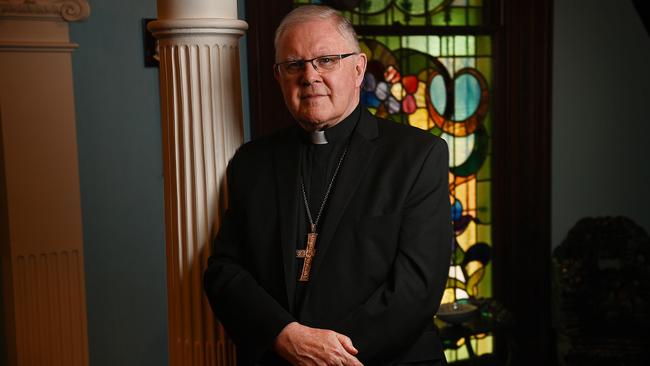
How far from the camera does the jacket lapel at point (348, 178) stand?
7.16 feet

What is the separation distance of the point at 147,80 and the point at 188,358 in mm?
2053

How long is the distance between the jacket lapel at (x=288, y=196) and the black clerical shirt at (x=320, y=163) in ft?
0.08

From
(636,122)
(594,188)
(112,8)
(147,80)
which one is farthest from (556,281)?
(112,8)

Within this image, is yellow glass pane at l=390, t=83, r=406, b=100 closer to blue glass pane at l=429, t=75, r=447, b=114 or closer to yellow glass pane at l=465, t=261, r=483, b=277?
blue glass pane at l=429, t=75, r=447, b=114

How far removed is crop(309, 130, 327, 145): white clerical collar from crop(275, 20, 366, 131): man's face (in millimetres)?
66

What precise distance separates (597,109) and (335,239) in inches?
128

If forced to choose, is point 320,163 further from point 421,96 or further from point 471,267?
point 471,267

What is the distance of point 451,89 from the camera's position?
15.6 feet

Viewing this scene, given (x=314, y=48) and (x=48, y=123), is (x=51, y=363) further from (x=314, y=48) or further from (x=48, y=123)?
(x=314, y=48)

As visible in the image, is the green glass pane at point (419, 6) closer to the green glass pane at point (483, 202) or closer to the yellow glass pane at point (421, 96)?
the yellow glass pane at point (421, 96)

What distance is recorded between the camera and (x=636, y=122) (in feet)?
16.4

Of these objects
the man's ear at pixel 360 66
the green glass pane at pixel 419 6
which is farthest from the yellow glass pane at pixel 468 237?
the man's ear at pixel 360 66

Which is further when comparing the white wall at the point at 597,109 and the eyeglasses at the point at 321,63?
the white wall at the point at 597,109

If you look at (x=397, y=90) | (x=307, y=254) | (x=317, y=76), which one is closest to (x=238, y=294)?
(x=307, y=254)
